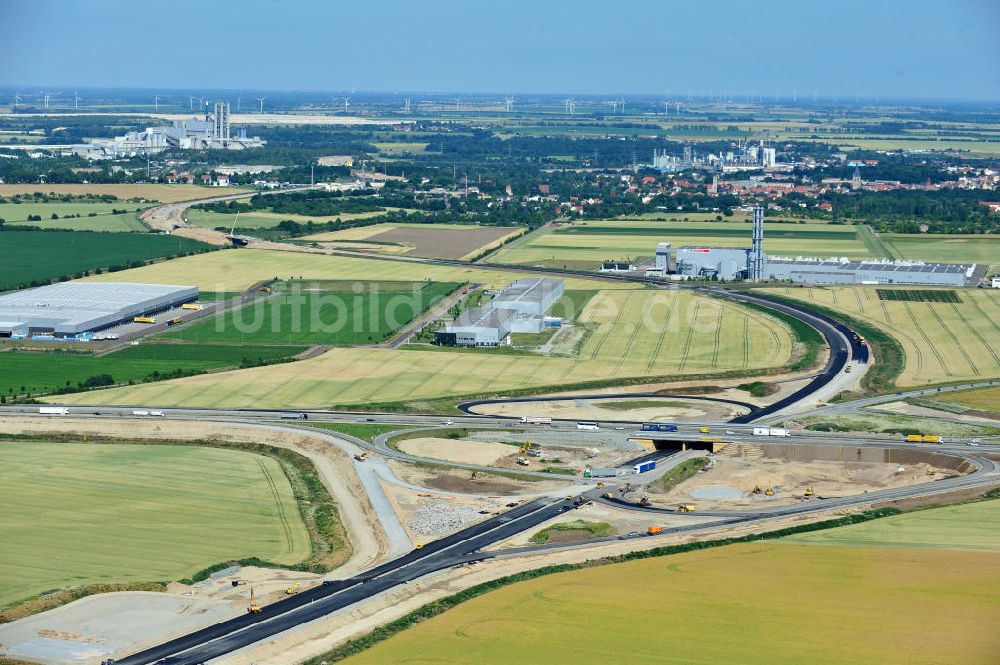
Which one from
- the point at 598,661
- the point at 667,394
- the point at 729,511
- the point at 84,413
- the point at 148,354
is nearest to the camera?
the point at 598,661

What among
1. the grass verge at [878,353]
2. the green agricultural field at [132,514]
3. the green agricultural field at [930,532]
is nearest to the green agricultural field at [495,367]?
the grass verge at [878,353]

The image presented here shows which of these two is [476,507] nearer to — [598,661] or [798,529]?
[798,529]

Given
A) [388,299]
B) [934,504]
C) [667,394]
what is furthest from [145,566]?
[388,299]

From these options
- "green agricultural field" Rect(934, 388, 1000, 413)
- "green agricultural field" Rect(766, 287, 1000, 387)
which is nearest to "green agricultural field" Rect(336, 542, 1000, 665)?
"green agricultural field" Rect(934, 388, 1000, 413)

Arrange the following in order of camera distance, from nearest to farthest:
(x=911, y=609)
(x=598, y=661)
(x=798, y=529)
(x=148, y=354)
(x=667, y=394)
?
(x=598, y=661) → (x=911, y=609) → (x=798, y=529) → (x=667, y=394) → (x=148, y=354)

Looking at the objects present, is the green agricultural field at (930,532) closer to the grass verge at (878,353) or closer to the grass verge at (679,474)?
the grass verge at (679,474)
